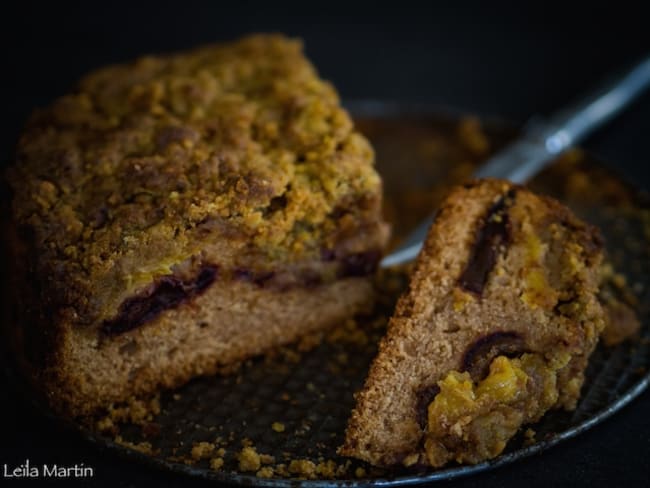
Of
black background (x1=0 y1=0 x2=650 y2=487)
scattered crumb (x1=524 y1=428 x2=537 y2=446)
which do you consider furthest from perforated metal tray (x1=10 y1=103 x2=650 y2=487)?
black background (x1=0 y1=0 x2=650 y2=487)

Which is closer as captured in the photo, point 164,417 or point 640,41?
point 164,417

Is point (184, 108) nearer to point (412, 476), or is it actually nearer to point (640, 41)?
point (412, 476)

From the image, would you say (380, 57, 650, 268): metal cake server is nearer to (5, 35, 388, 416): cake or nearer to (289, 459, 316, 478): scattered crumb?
(5, 35, 388, 416): cake

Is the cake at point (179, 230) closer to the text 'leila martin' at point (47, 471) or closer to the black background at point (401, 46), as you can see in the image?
the text 'leila martin' at point (47, 471)

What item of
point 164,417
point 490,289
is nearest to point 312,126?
point 490,289

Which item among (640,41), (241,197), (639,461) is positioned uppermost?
(640,41)

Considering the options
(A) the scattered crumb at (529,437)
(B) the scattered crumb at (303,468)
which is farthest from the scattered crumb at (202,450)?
(A) the scattered crumb at (529,437)

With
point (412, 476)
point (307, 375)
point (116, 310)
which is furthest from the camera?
point (307, 375)
